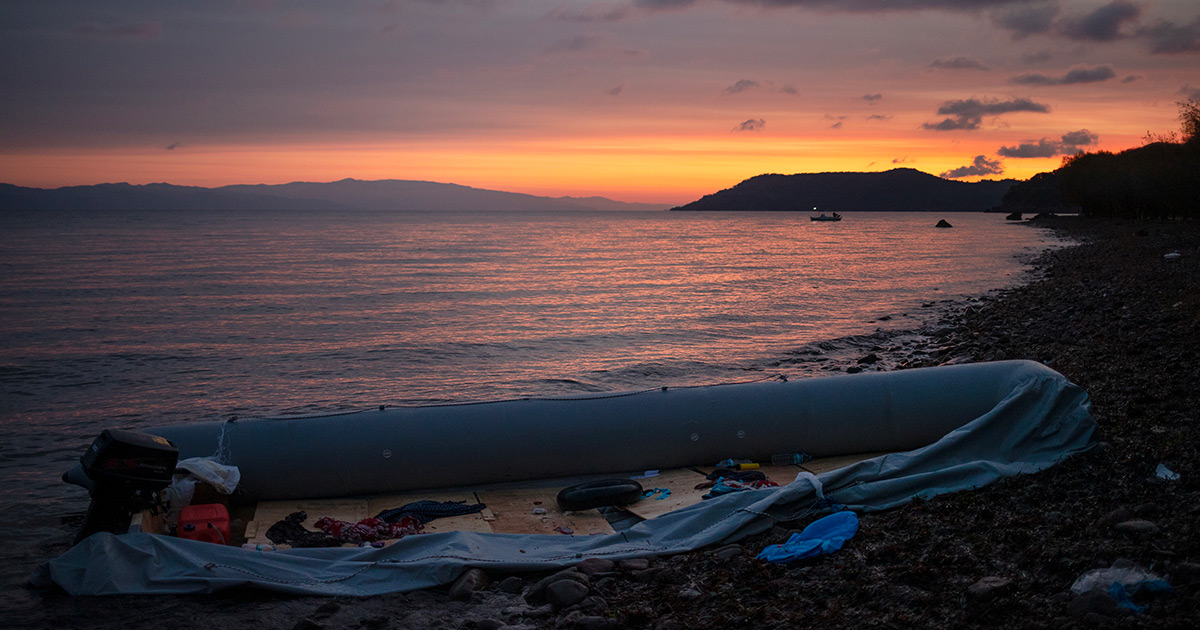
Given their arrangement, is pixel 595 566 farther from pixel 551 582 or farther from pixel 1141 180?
pixel 1141 180

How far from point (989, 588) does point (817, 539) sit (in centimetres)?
120

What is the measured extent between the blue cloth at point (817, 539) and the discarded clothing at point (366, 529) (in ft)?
8.09

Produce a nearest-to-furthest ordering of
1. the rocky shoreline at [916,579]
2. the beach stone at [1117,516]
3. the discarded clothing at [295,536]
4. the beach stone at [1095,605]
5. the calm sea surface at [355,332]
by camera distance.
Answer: the beach stone at [1095,605] < the rocky shoreline at [916,579] < the beach stone at [1117,516] < the discarded clothing at [295,536] < the calm sea surface at [355,332]

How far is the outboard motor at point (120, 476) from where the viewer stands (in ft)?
15.8

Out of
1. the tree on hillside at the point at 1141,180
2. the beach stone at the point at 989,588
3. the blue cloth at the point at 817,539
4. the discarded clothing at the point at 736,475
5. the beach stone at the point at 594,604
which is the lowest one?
the beach stone at the point at 594,604

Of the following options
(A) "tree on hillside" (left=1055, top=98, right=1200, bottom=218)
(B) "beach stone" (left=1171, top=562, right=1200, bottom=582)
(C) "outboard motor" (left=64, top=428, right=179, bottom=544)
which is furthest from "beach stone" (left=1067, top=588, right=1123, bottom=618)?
(A) "tree on hillside" (left=1055, top=98, right=1200, bottom=218)

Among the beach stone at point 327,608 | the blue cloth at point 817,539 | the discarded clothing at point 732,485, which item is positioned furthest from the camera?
the discarded clothing at point 732,485

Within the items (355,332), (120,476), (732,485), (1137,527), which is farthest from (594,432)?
(355,332)

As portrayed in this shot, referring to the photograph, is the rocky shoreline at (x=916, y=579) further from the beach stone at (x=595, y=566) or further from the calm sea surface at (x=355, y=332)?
the calm sea surface at (x=355, y=332)

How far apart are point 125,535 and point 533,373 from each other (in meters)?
7.80

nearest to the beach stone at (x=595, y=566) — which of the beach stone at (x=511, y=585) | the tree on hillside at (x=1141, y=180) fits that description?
the beach stone at (x=511, y=585)

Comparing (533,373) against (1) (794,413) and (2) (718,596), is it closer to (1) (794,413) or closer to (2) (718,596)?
(1) (794,413)

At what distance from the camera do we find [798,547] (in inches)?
176

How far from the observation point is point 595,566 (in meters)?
4.66
